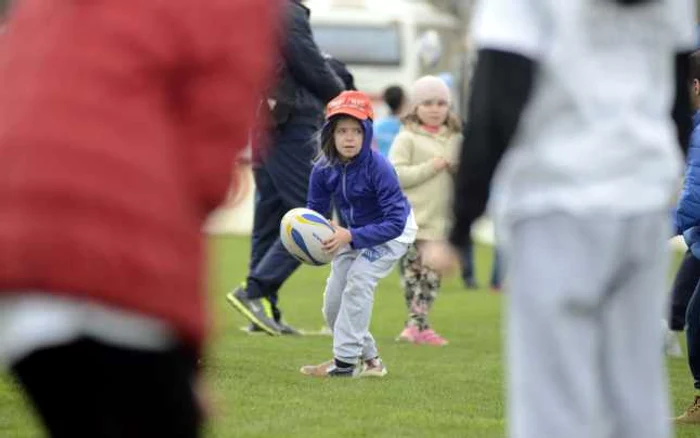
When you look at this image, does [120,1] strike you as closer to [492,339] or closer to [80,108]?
[80,108]

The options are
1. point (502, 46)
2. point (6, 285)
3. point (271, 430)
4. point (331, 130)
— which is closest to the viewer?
point (6, 285)

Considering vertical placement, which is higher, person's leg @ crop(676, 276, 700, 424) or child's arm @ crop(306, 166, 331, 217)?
child's arm @ crop(306, 166, 331, 217)

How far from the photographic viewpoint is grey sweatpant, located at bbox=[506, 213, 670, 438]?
4.26 metres

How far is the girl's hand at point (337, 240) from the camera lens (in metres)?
9.12

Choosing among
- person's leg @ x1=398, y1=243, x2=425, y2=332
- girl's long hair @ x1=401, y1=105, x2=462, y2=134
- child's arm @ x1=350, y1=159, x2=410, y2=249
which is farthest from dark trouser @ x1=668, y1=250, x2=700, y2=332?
child's arm @ x1=350, y1=159, x2=410, y2=249

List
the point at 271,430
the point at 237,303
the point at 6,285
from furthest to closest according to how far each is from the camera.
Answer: the point at 237,303
the point at 271,430
the point at 6,285

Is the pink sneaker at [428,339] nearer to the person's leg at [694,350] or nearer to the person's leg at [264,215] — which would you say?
the person's leg at [264,215]

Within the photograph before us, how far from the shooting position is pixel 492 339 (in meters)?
12.4

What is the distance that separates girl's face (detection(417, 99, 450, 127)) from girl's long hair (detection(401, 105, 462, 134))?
31mm

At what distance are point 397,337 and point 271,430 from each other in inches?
192

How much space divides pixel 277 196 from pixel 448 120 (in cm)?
152

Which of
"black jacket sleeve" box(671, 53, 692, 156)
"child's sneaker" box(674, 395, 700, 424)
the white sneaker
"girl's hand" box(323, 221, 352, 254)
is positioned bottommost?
the white sneaker

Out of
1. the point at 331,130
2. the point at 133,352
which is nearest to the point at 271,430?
the point at 331,130

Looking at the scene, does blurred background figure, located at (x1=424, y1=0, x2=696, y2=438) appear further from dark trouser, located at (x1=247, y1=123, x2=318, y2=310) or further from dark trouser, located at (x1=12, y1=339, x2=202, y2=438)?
dark trouser, located at (x1=247, y1=123, x2=318, y2=310)
